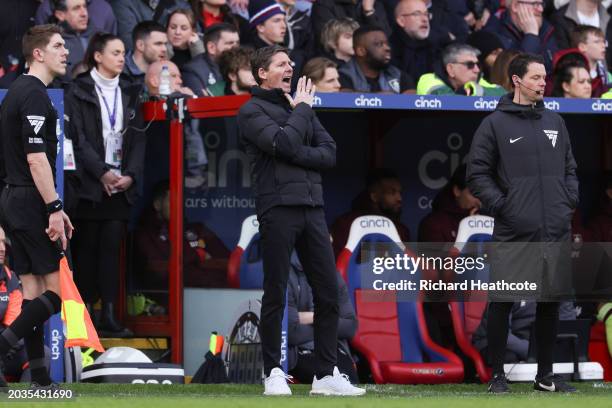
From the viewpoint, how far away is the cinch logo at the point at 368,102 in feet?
36.1

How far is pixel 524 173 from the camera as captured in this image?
9258mm

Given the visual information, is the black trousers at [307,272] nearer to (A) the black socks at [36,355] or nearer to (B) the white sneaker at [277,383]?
(B) the white sneaker at [277,383]

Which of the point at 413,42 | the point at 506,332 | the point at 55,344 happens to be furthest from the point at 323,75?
the point at 506,332

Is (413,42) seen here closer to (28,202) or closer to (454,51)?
(454,51)

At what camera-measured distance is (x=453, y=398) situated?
877cm

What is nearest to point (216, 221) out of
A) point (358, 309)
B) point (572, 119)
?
point (358, 309)

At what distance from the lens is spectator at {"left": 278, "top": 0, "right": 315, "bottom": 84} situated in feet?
42.8

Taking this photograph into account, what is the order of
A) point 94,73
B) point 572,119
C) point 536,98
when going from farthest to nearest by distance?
point 572,119, point 94,73, point 536,98

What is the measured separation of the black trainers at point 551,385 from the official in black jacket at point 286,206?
1.20 metres

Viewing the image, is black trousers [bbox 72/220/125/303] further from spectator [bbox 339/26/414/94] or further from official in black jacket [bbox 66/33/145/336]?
spectator [bbox 339/26/414/94]

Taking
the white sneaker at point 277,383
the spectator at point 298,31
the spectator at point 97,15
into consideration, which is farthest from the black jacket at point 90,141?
the white sneaker at point 277,383

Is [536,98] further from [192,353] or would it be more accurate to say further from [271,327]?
[192,353]

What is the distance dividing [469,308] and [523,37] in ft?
11.3

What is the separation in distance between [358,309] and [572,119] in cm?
286
